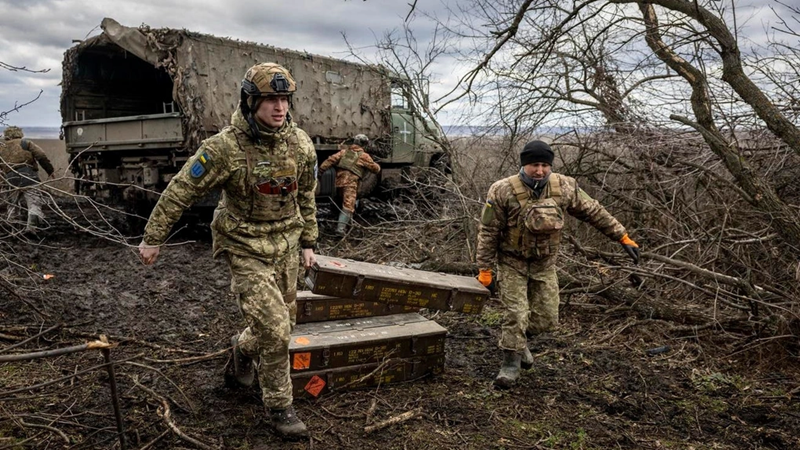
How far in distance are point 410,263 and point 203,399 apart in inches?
148

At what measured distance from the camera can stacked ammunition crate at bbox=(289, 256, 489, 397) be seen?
3.95m

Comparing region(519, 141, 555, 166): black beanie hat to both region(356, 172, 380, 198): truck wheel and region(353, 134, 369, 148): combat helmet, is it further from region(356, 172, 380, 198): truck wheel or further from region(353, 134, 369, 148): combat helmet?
region(356, 172, 380, 198): truck wheel

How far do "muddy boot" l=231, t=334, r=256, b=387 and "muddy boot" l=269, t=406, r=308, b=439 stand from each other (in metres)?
0.53

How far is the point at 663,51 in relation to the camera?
6164 millimetres

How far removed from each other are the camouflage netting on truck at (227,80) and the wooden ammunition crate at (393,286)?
5185 millimetres

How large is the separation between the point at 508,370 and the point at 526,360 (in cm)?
28

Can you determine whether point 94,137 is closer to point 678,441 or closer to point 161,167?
point 161,167

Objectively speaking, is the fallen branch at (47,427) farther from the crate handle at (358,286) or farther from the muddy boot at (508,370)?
the muddy boot at (508,370)

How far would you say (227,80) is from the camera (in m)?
8.94

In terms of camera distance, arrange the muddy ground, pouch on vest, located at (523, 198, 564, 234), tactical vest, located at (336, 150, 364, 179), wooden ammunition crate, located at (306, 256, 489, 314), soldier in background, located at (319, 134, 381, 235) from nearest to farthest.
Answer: the muddy ground
wooden ammunition crate, located at (306, 256, 489, 314)
pouch on vest, located at (523, 198, 564, 234)
soldier in background, located at (319, 134, 381, 235)
tactical vest, located at (336, 150, 364, 179)

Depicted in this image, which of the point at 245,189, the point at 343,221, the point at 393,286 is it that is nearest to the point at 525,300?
the point at 393,286

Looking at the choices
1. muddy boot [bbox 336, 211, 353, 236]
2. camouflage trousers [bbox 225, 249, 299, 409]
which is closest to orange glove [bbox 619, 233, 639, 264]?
camouflage trousers [bbox 225, 249, 299, 409]

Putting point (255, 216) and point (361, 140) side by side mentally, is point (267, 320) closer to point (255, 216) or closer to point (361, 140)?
point (255, 216)

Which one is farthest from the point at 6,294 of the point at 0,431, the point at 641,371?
the point at 641,371
